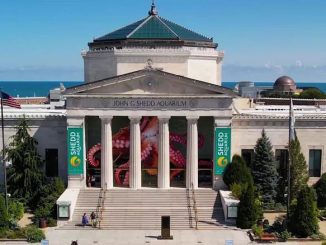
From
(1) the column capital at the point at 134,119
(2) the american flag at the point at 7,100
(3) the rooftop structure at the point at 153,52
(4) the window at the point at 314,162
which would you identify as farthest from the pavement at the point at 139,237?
(3) the rooftop structure at the point at 153,52

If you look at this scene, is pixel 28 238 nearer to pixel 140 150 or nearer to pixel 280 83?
pixel 140 150

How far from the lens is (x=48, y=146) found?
50406 millimetres

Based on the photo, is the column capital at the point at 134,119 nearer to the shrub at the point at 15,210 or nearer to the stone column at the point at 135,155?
the stone column at the point at 135,155

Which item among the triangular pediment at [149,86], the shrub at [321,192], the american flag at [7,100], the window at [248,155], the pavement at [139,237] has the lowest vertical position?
the pavement at [139,237]

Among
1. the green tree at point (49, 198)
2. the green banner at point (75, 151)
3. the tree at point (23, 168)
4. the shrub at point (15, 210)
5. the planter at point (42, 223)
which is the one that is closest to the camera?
the planter at point (42, 223)

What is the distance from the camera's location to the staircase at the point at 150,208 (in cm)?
4244

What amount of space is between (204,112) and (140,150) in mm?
6351

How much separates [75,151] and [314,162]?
22.0 metres

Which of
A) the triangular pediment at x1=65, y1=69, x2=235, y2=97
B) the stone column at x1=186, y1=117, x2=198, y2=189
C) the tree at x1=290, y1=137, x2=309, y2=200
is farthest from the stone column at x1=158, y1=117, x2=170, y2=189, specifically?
the tree at x1=290, y1=137, x2=309, y2=200

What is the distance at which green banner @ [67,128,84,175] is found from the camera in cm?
4650

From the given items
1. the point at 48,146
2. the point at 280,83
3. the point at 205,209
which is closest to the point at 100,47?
the point at 48,146

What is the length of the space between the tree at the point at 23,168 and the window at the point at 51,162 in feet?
6.97

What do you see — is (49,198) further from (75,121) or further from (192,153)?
(192,153)

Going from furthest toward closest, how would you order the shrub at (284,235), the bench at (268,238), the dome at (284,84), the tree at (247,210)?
the dome at (284,84) → the tree at (247,210) → the shrub at (284,235) → the bench at (268,238)
